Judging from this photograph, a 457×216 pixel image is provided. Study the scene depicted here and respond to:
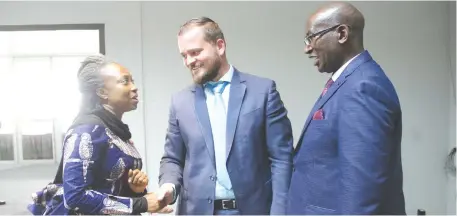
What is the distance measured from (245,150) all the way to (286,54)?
1.63 m

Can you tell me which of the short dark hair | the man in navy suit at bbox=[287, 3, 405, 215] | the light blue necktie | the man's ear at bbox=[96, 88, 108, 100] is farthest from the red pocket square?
the man's ear at bbox=[96, 88, 108, 100]

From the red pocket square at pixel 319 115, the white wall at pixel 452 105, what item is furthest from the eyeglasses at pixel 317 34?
the white wall at pixel 452 105

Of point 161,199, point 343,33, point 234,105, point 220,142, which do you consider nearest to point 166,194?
point 161,199

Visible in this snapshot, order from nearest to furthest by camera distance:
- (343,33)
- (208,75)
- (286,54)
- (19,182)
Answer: (343,33) → (208,75) → (19,182) → (286,54)

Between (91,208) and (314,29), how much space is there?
865 millimetres

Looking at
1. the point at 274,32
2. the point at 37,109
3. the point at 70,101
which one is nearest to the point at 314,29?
the point at 274,32

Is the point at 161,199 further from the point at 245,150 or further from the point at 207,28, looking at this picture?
the point at 207,28

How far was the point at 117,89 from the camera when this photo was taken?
1255 millimetres

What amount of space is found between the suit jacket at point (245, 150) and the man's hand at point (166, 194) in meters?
0.03

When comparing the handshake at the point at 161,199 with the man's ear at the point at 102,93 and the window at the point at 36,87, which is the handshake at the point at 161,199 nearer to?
the man's ear at the point at 102,93

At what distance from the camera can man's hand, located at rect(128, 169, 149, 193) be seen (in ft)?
4.01

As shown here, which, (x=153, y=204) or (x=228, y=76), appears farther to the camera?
(x=228, y=76)

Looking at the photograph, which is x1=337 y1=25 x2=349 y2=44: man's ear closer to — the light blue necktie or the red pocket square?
the red pocket square

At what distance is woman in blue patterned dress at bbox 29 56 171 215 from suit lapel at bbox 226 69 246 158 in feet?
1.07
